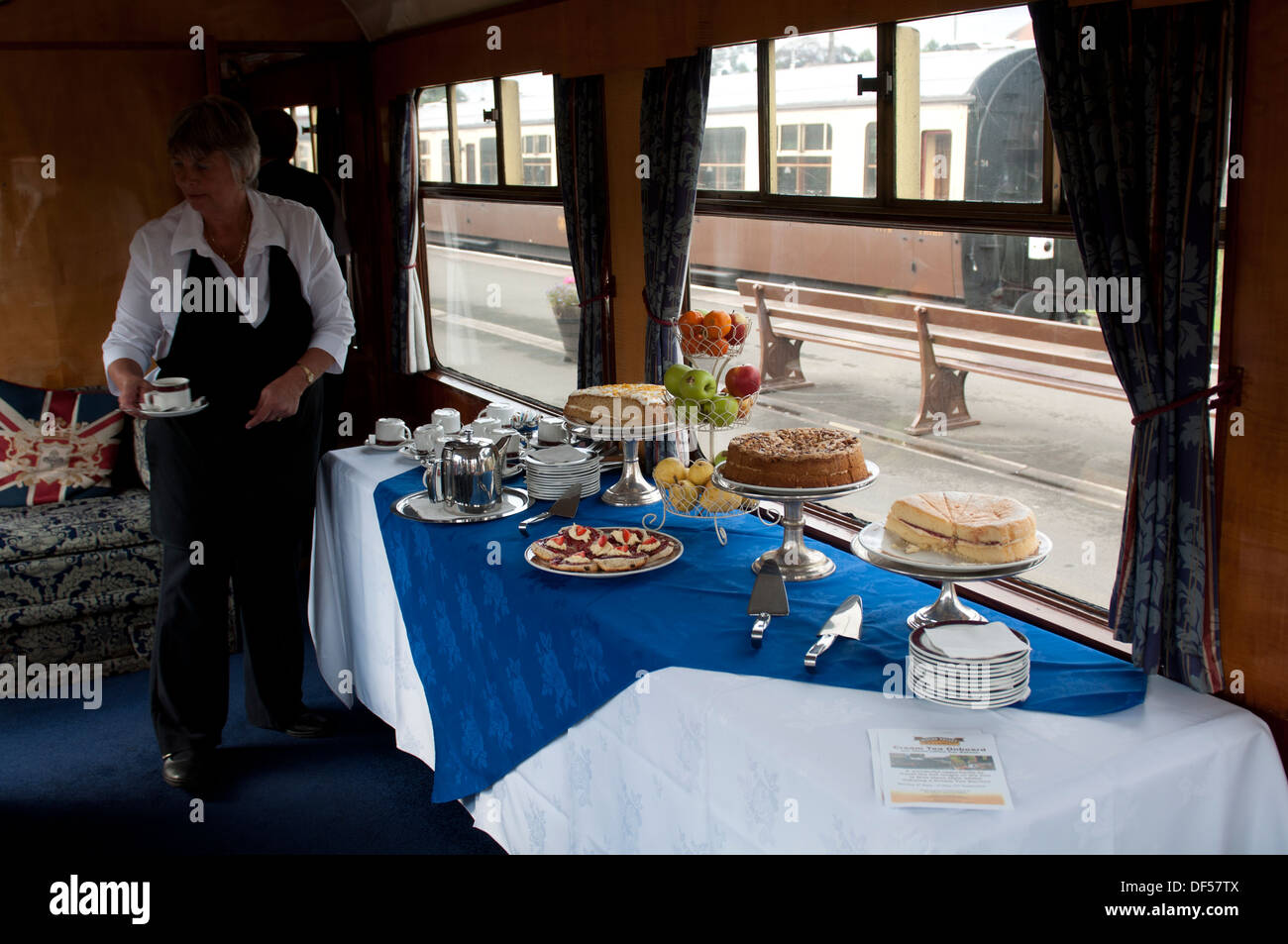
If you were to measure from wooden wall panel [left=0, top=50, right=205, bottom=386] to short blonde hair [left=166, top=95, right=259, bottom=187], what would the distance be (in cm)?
273

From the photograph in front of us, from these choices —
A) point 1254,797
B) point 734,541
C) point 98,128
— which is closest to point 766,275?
point 734,541

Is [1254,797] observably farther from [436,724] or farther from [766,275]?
[766,275]

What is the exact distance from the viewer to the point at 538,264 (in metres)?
5.21

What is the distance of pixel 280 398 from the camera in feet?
10.2

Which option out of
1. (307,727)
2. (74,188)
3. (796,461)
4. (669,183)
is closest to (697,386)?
(796,461)

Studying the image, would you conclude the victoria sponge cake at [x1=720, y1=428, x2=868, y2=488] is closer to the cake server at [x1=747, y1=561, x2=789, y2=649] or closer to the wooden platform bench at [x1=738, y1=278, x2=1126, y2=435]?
the cake server at [x1=747, y1=561, x2=789, y2=649]

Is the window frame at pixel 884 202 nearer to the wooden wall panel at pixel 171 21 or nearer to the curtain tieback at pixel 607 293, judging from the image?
the curtain tieback at pixel 607 293

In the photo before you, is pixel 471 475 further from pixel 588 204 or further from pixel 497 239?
pixel 497 239

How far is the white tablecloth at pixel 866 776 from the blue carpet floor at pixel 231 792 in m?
0.94

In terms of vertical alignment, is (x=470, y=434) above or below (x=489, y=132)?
below

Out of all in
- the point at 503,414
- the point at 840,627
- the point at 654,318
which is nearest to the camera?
the point at 840,627

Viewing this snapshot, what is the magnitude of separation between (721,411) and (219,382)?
55.6 inches

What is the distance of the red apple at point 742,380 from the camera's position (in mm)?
2775

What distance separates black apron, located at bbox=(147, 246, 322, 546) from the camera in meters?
3.13
